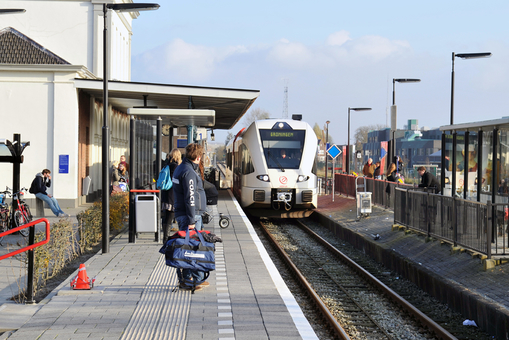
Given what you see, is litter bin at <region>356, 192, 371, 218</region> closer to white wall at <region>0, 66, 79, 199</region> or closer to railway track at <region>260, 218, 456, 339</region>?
railway track at <region>260, 218, 456, 339</region>

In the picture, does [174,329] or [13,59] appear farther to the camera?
[13,59]

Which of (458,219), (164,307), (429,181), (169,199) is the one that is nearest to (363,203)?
(429,181)

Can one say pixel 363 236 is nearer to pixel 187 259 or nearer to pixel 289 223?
pixel 289 223

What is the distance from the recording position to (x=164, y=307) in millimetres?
6547

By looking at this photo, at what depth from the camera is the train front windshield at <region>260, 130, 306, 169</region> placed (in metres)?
18.7

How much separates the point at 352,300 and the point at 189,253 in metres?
3.78

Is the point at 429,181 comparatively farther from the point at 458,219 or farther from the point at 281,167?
the point at 281,167

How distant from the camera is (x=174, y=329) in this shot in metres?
5.66

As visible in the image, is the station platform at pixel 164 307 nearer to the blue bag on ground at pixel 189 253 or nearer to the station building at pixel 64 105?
the blue bag on ground at pixel 189 253

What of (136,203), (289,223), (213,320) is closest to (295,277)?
(136,203)

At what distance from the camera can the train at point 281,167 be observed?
18.5 meters

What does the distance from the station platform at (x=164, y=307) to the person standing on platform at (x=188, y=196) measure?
0.20 m

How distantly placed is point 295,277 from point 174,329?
6.22 meters

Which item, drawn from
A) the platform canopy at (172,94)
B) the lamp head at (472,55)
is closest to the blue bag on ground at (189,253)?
the platform canopy at (172,94)
